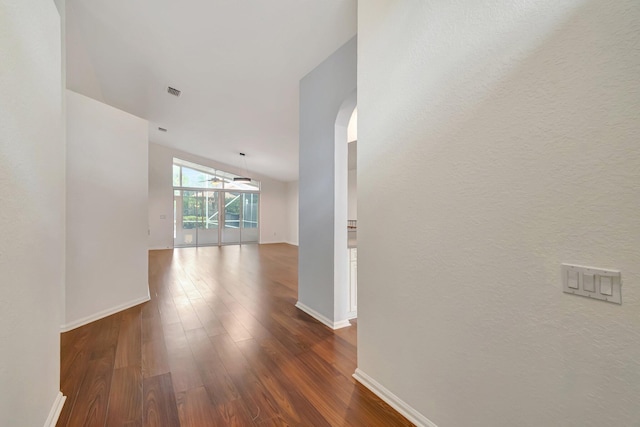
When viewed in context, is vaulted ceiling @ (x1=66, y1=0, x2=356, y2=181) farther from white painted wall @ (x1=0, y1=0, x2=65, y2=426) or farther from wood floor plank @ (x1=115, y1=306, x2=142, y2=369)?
wood floor plank @ (x1=115, y1=306, x2=142, y2=369)

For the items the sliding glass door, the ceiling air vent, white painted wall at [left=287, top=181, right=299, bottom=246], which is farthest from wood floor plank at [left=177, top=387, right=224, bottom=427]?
white painted wall at [left=287, top=181, right=299, bottom=246]

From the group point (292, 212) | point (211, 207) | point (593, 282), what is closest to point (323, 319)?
point (593, 282)

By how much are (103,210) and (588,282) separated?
3996mm

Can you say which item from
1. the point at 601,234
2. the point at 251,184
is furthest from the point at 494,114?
the point at 251,184

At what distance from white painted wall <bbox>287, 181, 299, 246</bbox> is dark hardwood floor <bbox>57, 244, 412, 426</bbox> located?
6.79 m

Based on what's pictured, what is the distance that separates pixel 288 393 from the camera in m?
1.76

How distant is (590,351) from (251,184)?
10208 millimetres

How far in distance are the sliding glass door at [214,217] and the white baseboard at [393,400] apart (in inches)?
344

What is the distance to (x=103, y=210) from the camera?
305 cm

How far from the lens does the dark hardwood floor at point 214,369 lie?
1564 mm

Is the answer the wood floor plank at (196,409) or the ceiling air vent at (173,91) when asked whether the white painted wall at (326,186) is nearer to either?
the wood floor plank at (196,409)

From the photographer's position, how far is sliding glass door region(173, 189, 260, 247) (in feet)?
30.1

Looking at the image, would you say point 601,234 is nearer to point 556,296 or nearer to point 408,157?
point 556,296

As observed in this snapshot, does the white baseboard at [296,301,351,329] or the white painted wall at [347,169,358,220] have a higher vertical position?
the white painted wall at [347,169,358,220]
